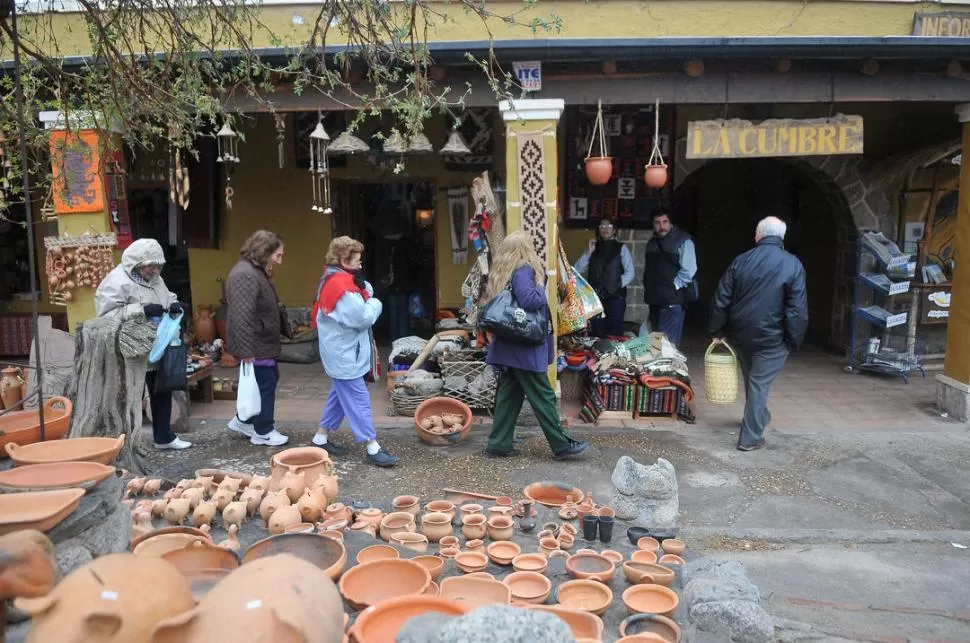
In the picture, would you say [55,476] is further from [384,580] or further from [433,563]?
[433,563]

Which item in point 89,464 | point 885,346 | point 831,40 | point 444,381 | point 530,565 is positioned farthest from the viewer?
point 885,346

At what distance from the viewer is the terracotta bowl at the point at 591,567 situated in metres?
3.08

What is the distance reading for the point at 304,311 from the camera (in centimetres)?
958

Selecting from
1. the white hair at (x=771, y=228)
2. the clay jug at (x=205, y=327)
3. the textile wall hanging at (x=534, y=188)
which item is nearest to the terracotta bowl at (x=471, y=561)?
the textile wall hanging at (x=534, y=188)

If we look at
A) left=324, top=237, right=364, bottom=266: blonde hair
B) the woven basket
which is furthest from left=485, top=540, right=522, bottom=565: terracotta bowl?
the woven basket

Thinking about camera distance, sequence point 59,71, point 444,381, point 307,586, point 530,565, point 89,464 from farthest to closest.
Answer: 1. point 444,381
2. point 59,71
3. point 530,565
4. point 89,464
5. point 307,586

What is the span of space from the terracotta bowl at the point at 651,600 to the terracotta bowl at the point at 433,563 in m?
0.80

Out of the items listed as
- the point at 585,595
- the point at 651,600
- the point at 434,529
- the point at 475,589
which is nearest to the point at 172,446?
the point at 434,529

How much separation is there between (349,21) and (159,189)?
749 cm

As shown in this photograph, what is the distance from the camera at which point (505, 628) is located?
1.67 meters

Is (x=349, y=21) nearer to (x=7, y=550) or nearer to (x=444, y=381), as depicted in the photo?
(x=7, y=550)

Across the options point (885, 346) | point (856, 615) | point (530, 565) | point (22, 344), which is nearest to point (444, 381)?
point (530, 565)

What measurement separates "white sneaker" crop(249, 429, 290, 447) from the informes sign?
360 centimetres

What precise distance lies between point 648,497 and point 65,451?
296 centimetres
